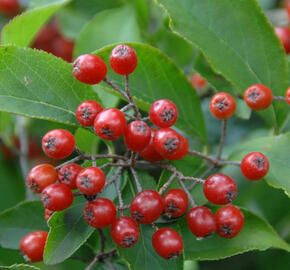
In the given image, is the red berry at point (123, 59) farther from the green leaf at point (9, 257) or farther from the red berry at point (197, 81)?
the red berry at point (197, 81)

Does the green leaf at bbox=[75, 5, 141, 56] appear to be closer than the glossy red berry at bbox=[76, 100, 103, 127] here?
No

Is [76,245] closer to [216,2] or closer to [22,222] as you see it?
[22,222]

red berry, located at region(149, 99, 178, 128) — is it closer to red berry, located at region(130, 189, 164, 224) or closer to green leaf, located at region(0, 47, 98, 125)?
red berry, located at region(130, 189, 164, 224)

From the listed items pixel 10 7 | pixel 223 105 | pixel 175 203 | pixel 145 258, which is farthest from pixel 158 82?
pixel 10 7

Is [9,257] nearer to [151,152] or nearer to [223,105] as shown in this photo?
[151,152]

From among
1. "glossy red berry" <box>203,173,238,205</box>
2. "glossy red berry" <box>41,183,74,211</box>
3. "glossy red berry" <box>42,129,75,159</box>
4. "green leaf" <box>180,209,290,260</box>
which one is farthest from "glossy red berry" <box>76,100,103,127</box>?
"green leaf" <box>180,209,290,260</box>

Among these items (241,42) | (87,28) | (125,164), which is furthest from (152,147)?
(87,28)
